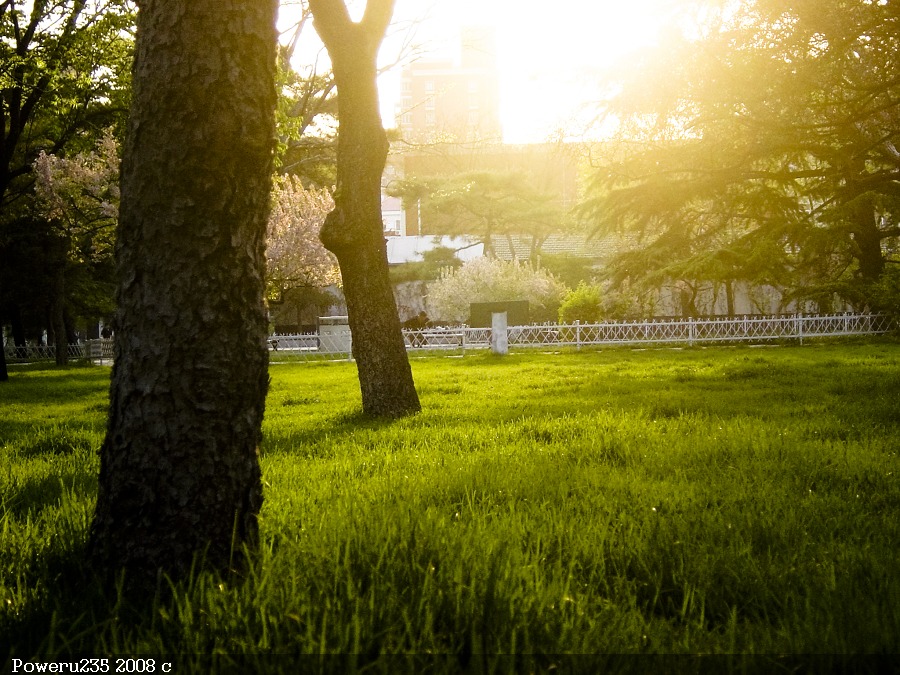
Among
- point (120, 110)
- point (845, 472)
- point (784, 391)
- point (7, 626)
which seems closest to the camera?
point (7, 626)

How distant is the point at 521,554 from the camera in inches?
87.3

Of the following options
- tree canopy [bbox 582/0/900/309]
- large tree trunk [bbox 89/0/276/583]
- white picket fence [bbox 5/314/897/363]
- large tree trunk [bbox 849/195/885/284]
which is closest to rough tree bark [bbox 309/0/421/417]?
large tree trunk [bbox 89/0/276/583]

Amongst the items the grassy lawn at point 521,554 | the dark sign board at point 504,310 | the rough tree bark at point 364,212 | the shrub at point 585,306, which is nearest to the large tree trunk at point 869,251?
the shrub at point 585,306

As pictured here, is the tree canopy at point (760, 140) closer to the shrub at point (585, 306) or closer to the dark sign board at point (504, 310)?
the shrub at point (585, 306)

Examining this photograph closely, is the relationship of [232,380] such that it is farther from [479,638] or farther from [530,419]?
[530,419]

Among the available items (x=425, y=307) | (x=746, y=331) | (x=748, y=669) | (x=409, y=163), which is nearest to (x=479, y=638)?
(x=748, y=669)

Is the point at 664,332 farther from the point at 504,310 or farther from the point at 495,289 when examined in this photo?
the point at 495,289

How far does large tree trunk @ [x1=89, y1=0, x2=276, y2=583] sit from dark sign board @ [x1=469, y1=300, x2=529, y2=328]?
25905 mm

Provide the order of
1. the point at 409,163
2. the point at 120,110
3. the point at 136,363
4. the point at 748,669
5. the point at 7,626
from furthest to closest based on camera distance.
A: 1. the point at 409,163
2. the point at 120,110
3. the point at 136,363
4. the point at 7,626
5. the point at 748,669

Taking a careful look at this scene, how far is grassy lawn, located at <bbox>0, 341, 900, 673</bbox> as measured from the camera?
1.71 m

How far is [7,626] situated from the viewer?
6.05 feet

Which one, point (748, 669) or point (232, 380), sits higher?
point (232, 380)

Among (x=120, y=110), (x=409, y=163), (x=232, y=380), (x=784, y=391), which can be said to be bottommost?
(x=784, y=391)

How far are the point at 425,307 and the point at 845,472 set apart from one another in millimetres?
37687
